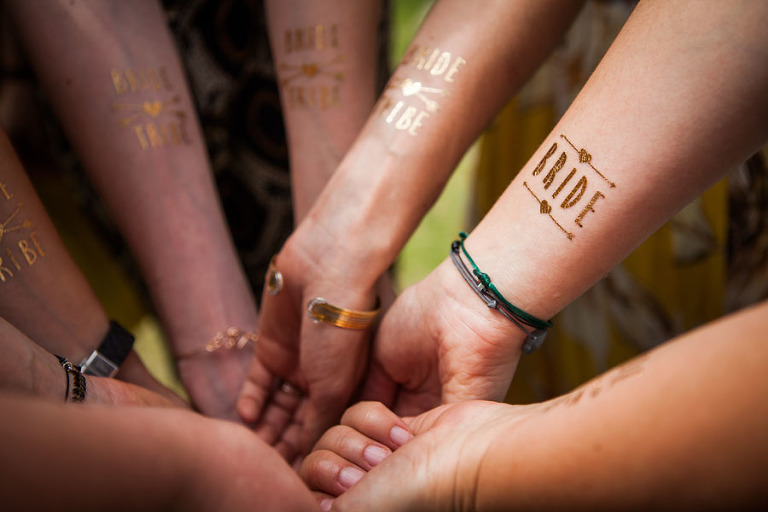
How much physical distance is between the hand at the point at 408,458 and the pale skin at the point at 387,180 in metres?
0.12

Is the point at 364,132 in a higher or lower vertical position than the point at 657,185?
lower

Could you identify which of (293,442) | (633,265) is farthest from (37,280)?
(633,265)

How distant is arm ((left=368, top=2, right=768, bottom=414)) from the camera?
1.82 feet

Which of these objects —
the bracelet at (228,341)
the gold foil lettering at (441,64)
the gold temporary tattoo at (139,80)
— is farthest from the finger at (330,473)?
the gold temporary tattoo at (139,80)

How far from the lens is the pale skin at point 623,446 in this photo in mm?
344

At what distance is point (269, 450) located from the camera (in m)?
0.50

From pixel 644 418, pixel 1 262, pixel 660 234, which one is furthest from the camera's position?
pixel 660 234

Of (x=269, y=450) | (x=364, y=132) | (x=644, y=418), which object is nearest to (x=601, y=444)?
(x=644, y=418)

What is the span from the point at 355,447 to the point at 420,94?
1.58 feet

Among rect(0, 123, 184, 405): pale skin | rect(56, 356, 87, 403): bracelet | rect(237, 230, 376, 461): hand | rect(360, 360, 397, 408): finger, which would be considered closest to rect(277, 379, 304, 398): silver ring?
rect(237, 230, 376, 461): hand

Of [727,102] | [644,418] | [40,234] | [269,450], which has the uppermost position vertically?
[727,102]

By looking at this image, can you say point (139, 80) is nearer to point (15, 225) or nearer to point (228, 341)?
point (15, 225)

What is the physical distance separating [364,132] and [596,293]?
0.55m

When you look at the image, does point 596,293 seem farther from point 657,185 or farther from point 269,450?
point 269,450
